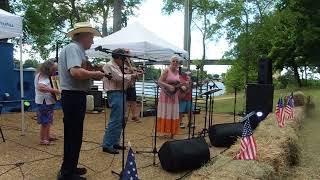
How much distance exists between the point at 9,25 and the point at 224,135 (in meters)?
3.93

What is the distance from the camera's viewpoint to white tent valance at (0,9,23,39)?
668 cm

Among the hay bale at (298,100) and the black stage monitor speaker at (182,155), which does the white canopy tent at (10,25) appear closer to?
the black stage monitor speaker at (182,155)

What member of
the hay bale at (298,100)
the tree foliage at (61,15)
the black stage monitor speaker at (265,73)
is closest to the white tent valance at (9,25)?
the black stage monitor speaker at (265,73)

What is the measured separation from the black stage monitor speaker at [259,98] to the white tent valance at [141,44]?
2.39 m

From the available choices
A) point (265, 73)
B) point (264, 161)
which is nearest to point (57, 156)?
point (264, 161)

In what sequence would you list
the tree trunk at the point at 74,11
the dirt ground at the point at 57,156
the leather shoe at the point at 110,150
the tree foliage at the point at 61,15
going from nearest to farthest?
the dirt ground at the point at 57,156, the leather shoe at the point at 110,150, the tree foliage at the point at 61,15, the tree trunk at the point at 74,11

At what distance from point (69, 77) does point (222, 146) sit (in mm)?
3661

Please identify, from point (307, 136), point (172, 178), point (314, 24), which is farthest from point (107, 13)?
point (172, 178)

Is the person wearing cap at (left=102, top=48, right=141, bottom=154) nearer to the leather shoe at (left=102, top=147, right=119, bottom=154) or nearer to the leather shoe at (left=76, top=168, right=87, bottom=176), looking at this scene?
the leather shoe at (left=102, top=147, right=119, bottom=154)

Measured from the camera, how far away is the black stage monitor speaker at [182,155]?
5.31 metres

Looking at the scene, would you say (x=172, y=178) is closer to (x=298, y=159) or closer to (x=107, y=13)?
(x=298, y=159)

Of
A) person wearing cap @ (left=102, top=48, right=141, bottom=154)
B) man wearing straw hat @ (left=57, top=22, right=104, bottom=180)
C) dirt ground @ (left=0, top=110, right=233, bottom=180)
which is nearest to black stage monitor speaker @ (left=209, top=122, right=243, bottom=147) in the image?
dirt ground @ (left=0, top=110, right=233, bottom=180)

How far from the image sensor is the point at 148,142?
761 cm

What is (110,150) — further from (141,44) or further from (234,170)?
(141,44)
